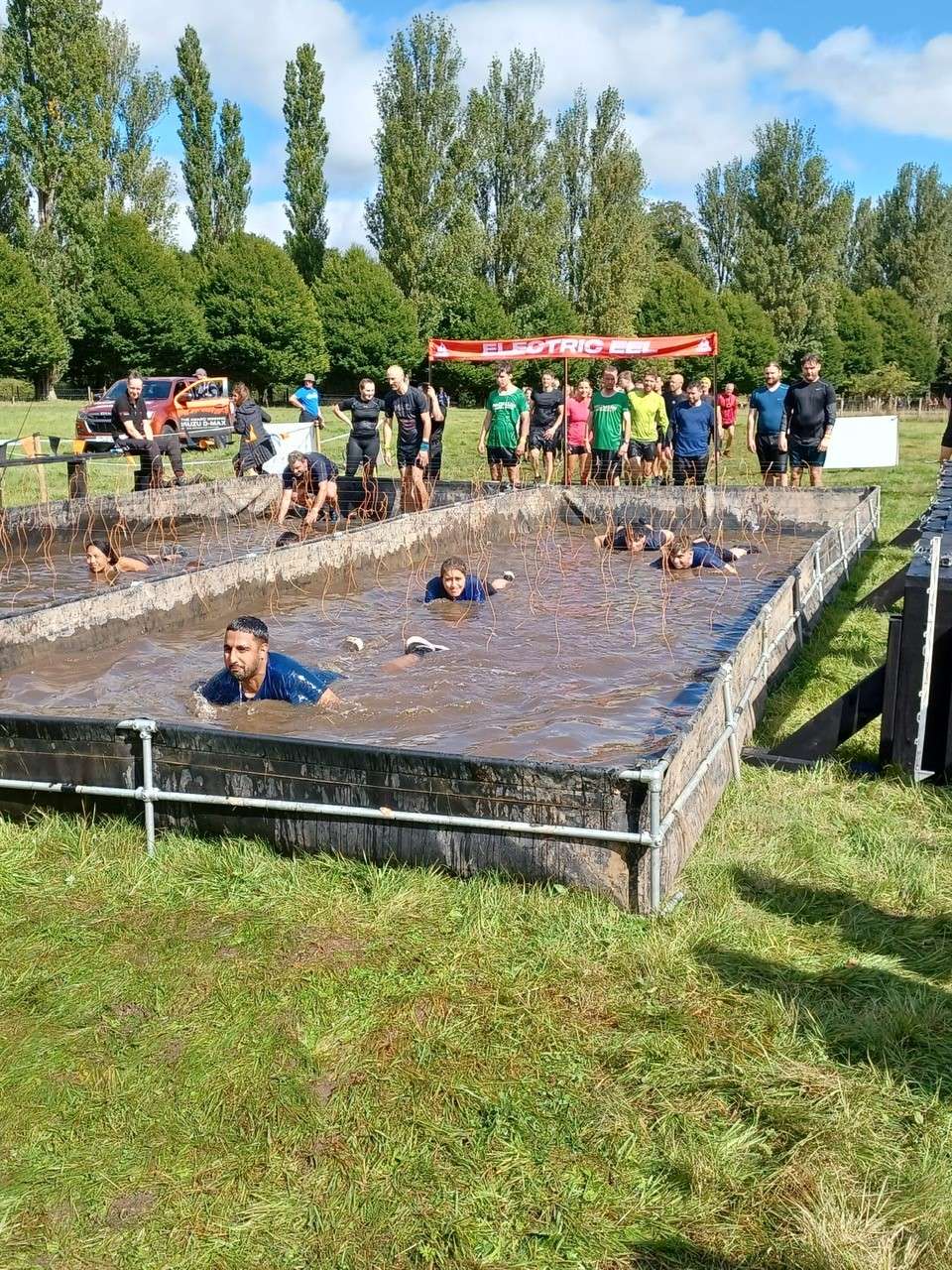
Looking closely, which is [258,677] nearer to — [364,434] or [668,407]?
[364,434]

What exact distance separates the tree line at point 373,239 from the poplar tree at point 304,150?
0.33ft

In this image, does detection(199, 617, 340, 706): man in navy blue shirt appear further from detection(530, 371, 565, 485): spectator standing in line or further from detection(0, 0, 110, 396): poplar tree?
detection(0, 0, 110, 396): poplar tree

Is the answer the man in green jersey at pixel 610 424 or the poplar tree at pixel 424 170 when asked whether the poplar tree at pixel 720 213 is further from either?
the man in green jersey at pixel 610 424

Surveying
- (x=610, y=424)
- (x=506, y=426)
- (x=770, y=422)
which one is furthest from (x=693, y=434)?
(x=506, y=426)

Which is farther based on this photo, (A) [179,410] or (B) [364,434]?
(A) [179,410]

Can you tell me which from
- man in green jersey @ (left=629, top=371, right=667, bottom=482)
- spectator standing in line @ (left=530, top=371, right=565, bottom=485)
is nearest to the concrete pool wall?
spectator standing in line @ (left=530, top=371, right=565, bottom=485)

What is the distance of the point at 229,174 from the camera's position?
56.5m

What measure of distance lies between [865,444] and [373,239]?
131ft

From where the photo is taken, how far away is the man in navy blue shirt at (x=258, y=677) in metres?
6.93

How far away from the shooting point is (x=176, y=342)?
161ft

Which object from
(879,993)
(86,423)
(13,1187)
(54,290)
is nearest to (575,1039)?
(879,993)

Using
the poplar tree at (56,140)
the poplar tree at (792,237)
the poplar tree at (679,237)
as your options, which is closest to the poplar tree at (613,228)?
the poplar tree at (792,237)

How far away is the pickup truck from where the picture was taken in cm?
2656

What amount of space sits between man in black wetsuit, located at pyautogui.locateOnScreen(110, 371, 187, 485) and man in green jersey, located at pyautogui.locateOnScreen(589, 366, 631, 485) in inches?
258
